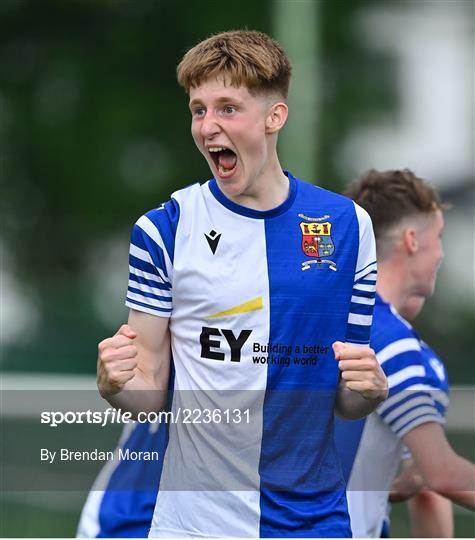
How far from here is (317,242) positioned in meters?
4.20

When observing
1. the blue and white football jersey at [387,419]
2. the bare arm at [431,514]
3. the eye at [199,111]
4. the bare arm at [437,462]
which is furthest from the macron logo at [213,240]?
the bare arm at [431,514]

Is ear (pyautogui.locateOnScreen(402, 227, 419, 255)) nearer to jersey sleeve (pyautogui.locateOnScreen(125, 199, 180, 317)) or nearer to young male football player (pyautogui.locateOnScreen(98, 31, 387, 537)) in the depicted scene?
young male football player (pyautogui.locateOnScreen(98, 31, 387, 537))

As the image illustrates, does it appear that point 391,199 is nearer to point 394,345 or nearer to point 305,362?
point 394,345

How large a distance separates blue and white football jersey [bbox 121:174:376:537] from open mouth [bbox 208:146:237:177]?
0.15 meters

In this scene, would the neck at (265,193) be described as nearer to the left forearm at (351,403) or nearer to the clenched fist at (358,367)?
the clenched fist at (358,367)

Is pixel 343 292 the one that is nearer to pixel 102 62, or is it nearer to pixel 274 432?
pixel 274 432

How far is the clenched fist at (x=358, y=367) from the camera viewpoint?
3994 mm

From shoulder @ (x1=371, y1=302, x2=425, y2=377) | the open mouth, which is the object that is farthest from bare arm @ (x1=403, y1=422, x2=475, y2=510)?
the open mouth

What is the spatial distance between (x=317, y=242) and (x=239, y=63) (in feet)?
2.05

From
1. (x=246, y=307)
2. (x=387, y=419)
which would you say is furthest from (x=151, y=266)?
(x=387, y=419)

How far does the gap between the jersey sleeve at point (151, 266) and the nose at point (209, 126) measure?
0.32 m

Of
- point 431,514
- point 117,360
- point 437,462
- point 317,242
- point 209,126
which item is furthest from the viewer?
point 431,514

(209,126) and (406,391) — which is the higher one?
(209,126)

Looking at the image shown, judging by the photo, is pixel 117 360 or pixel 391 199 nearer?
pixel 117 360
